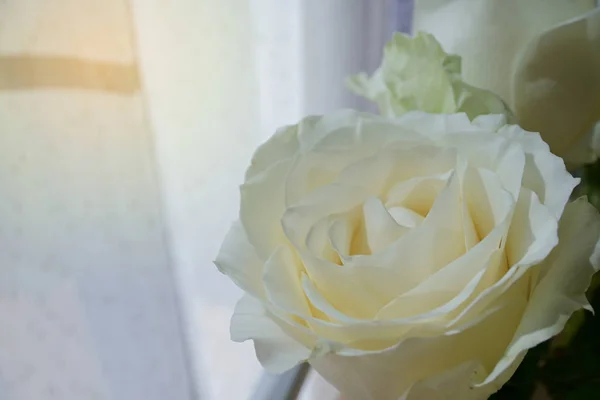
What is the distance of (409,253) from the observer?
233 millimetres

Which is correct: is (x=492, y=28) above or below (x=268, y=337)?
above

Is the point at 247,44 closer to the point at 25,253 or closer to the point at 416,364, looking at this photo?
the point at 25,253

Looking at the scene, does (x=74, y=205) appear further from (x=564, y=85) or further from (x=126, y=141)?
(x=564, y=85)

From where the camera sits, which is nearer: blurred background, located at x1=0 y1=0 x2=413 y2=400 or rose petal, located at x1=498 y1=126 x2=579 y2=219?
rose petal, located at x1=498 y1=126 x2=579 y2=219

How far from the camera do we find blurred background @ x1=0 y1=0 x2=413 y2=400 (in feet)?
1.49

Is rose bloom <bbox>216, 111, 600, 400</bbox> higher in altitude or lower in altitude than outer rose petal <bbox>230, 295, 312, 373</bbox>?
higher

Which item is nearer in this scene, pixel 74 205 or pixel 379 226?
pixel 379 226

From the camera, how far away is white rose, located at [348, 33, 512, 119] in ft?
0.94

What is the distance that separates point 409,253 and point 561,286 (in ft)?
0.19

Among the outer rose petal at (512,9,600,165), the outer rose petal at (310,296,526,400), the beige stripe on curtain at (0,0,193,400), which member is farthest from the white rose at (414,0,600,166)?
the beige stripe on curtain at (0,0,193,400)

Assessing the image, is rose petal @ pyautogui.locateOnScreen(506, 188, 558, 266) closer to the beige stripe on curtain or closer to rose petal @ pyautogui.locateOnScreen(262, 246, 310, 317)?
rose petal @ pyautogui.locateOnScreen(262, 246, 310, 317)

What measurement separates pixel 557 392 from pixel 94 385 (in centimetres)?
48

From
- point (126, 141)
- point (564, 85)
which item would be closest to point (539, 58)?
point (564, 85)

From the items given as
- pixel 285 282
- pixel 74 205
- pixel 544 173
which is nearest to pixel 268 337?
pixel 285 282
